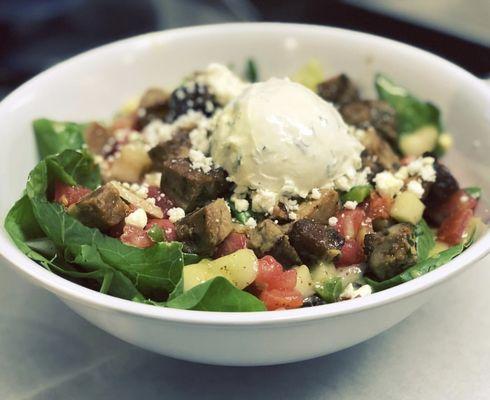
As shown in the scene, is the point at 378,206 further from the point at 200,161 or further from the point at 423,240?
the point at 200,161

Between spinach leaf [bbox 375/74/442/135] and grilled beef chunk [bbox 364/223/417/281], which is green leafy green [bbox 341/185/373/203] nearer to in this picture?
grilled beef chunk [bbox 364/223/417/281]

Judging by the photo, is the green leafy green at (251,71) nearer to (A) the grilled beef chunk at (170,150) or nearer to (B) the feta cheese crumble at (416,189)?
(A) the grilled beef chunk at (170,150)

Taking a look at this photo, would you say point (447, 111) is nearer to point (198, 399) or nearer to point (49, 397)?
point (198, 399)

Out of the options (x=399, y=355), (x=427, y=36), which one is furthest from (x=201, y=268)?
(x=427, y=36)

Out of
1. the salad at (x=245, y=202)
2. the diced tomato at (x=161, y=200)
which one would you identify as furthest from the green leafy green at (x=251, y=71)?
the diced tomato at (x=161, y=200)

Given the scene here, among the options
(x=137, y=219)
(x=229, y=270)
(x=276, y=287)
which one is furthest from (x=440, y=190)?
(x=137, y=219)

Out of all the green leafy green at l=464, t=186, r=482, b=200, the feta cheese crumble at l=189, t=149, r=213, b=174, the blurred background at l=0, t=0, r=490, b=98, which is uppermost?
the green leafy green at l=464, t=186, r=482, b=200

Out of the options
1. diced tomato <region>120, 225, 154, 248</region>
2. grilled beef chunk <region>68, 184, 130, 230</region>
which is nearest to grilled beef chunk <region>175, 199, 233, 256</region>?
diced tomato <region>120, 225, 154, 248</region>
